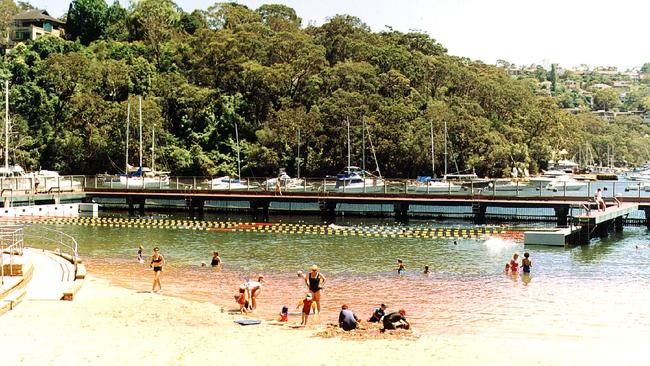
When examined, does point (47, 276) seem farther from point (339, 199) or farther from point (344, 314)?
point (339, 199)

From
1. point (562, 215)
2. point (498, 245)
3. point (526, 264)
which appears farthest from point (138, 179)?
point (526, 264)

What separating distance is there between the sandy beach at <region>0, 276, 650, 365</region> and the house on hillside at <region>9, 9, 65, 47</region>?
12439 cm

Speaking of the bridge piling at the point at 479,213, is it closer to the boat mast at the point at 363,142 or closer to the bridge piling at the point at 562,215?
the bridge piling at the point at 562,215

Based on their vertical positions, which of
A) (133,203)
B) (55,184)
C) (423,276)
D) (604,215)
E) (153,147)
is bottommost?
(423,276)

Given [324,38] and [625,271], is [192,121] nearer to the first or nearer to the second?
[324,38]

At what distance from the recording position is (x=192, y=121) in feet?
333

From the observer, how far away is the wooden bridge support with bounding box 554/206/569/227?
173ft

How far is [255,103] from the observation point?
104 metres

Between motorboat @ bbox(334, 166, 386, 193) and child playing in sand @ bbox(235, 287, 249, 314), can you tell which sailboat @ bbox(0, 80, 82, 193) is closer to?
motorboat @ bbox(334, 166, 386, 193)

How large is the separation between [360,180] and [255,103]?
32.0m

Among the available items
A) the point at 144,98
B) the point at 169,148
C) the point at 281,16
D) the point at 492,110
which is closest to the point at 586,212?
the point at 169,148

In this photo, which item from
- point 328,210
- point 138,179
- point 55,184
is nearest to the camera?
point 328,210

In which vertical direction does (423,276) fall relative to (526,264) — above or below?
below

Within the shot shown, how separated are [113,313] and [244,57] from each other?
84.7m
